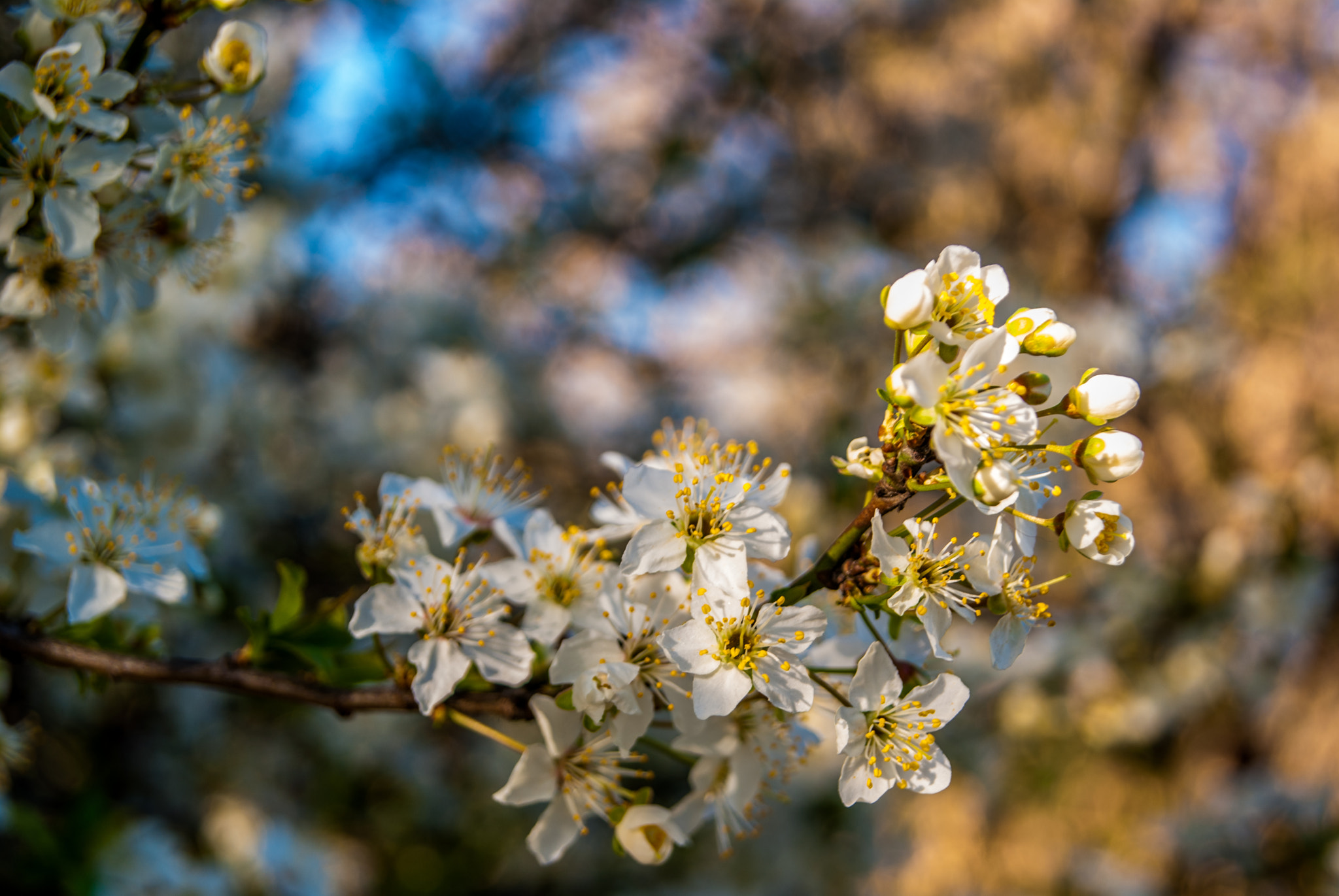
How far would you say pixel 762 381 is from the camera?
6414 mm

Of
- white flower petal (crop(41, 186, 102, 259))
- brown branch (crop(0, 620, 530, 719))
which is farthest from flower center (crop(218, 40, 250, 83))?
brown branch (crop(0, 620, 530, 719))

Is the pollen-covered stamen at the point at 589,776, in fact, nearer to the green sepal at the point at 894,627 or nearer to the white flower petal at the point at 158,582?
the green sepal at the point at 894,627

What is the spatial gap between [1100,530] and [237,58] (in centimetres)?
140

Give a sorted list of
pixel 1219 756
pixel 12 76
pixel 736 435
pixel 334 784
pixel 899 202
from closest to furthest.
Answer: pixel 12 76
pixel 334 784
pixel 1219 756
pixel 736 435
pixel 899 202

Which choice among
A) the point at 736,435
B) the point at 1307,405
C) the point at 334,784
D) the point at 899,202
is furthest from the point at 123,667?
the point at 899,202

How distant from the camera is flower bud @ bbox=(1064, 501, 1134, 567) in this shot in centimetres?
105

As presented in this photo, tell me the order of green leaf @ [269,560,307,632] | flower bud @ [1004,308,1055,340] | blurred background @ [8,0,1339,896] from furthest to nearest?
blurred background @ [8,0,1339,896], green leaf @ [269,560,307,632], flower bud @ [1004,308,1055,340]

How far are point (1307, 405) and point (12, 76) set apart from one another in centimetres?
606

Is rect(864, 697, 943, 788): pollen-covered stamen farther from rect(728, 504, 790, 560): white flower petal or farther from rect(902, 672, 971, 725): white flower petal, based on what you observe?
rect(728, 504, 790, 560): white flower petal

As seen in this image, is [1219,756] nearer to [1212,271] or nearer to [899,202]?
[1212,271]

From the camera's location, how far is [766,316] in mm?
5371

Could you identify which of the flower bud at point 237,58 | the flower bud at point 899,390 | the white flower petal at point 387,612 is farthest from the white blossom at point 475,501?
the flower bud at point 237,58

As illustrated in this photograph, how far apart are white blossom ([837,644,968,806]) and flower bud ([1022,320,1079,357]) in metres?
0.40

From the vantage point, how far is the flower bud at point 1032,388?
1.05 m
